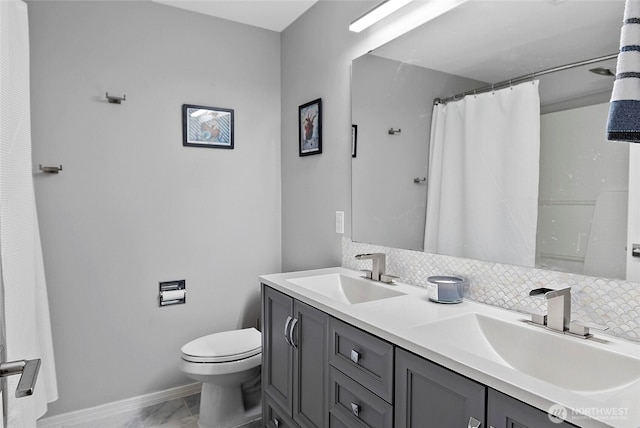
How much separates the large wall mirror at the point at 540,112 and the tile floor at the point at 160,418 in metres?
1.55

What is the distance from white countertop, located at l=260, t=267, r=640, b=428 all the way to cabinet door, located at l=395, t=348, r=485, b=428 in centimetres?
3

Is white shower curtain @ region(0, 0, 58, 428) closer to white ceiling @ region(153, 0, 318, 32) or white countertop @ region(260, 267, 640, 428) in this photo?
white ceiling @ region(153, 0, 318, 32)

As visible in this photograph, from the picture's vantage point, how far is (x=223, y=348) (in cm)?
217

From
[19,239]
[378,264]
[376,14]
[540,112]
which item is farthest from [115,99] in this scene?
[540,112]

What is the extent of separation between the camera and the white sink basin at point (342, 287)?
1.81m

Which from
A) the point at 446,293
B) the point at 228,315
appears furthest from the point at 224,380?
the point at 446,293

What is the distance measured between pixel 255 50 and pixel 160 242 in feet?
4.87

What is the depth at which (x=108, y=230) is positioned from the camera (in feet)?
7.63

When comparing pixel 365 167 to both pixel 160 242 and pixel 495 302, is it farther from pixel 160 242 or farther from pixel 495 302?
pixel 160 242

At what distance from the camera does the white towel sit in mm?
822

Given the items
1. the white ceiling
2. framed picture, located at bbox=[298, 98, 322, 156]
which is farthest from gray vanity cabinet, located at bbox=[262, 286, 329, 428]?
the white ceiling

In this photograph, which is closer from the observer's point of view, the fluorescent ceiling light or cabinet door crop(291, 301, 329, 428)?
cabinet door crop(291, 301, 329, 428)

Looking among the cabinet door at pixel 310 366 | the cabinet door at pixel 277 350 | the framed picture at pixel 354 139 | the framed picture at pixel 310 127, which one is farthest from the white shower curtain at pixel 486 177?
the framed picture at pixel 310 127

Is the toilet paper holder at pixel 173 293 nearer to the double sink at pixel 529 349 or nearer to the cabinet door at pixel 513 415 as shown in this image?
the double sink at pixel 529 349
